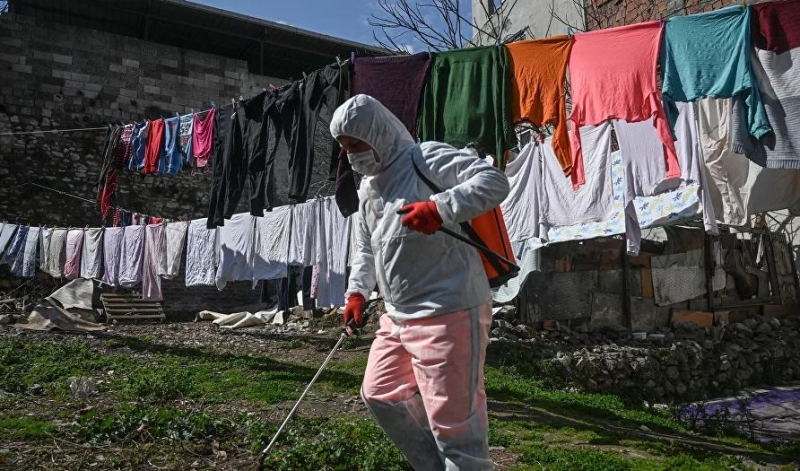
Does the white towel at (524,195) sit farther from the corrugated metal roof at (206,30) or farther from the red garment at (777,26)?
the corrugated metal roof at (206,30)

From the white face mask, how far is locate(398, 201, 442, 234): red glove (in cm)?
45

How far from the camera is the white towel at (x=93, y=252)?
12.0 meters

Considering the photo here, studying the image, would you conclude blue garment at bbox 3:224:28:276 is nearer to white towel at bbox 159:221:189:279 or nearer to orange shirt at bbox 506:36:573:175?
white towel at bbox 159:221:189:279

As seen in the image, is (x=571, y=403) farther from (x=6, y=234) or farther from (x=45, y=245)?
(x=6, y=234)

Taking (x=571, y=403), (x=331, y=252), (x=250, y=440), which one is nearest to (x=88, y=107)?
(x=331, y=252)

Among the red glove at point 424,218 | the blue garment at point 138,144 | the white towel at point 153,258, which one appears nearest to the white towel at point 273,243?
the blue garment at point 138,144

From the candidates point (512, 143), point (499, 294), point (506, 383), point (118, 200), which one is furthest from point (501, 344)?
point (118, 200)

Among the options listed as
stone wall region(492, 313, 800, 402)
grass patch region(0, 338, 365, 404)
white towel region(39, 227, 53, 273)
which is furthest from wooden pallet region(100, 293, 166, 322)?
stone wall region(492, 313, 800, 402)

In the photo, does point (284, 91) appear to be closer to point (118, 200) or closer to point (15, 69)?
point (118, 200)

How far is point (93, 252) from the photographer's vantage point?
12023 mm

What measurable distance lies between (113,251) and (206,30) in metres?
8.42

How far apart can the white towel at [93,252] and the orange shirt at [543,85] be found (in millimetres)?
10304

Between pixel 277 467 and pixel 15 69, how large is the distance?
14.9m

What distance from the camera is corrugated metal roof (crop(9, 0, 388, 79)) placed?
51.7ft
